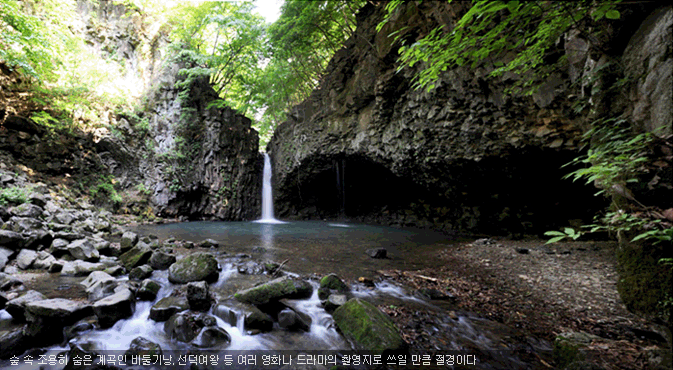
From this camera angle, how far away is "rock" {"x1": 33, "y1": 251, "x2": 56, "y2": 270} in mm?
3676

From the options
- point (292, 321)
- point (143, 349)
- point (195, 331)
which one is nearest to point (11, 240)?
point (143, 349)

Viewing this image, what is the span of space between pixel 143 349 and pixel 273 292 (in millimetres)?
1323

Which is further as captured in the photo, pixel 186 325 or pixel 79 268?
pixel 79 268

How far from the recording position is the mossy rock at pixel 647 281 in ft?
5.80

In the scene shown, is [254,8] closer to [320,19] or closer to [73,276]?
[320,19]

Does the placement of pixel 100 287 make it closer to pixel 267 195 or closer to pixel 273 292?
pixel 273 292

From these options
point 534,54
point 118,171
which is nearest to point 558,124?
point 534,54

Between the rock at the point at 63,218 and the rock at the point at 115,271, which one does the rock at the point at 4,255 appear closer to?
the rock at the point at 115,271

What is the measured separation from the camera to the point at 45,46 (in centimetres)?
731

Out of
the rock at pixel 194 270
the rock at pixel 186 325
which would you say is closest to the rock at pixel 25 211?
the rock at pixel 194 270

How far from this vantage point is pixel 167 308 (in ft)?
8.73

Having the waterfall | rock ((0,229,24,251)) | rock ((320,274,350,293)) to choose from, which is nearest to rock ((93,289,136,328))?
rock ((320,274,350,293))

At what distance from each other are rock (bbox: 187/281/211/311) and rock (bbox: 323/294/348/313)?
4.87 ft

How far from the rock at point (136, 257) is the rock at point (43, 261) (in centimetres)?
85
